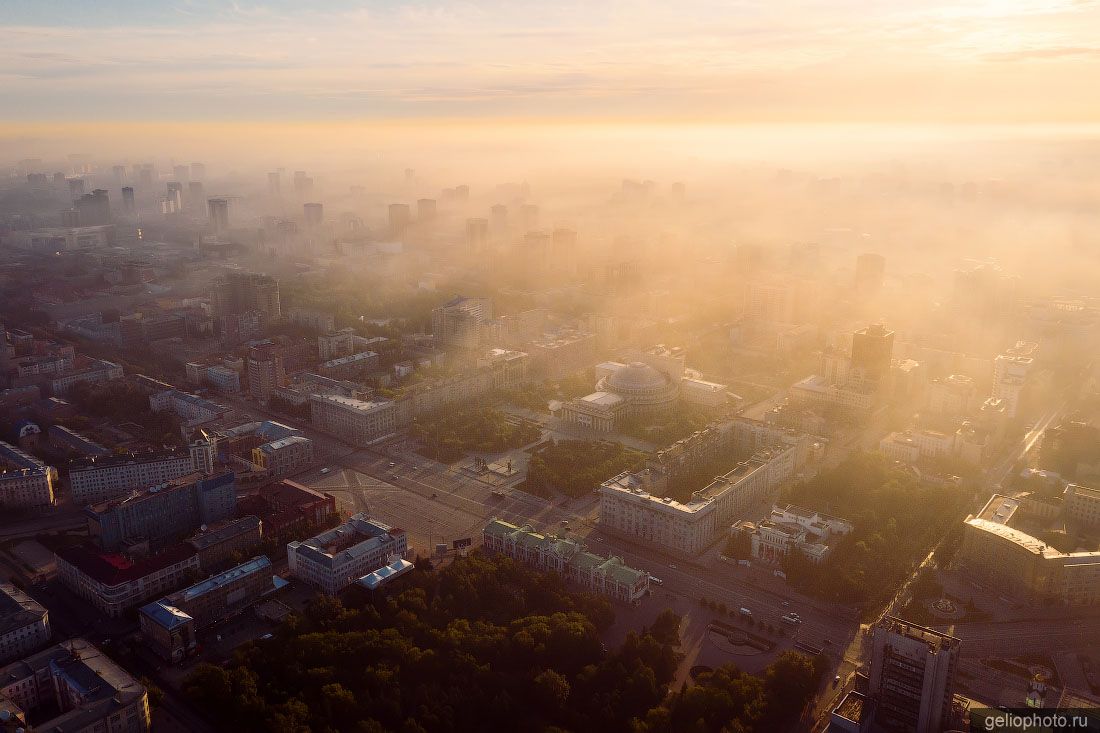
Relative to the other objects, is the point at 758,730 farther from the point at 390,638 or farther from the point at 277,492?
the point at 277,492

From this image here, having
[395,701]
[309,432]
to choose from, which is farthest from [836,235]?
[395,701]

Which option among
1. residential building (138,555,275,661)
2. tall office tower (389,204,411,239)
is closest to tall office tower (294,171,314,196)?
tall office tower (389,204,411,239)

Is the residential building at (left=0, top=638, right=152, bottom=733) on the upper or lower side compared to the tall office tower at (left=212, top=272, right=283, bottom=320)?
lower

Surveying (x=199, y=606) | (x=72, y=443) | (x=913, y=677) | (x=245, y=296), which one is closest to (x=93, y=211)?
(x=245, y=296)

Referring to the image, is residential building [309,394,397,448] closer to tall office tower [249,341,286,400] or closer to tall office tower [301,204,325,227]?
tall office tower [249,341,286,400]

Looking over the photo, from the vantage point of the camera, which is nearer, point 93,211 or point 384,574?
point 384,574

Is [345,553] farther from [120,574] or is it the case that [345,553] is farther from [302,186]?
[302,186]

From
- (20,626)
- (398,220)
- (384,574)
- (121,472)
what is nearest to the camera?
(20,626)
